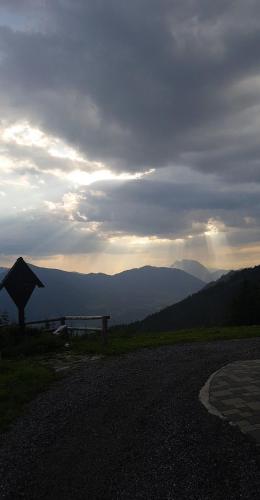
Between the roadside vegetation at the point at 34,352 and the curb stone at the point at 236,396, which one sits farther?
the roadside vegetation at the point at 34,352

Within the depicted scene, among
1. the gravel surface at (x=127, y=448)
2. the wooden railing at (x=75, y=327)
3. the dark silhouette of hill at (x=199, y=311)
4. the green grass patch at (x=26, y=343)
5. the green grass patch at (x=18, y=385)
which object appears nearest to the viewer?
the gravel surface at (x=127, y=448)

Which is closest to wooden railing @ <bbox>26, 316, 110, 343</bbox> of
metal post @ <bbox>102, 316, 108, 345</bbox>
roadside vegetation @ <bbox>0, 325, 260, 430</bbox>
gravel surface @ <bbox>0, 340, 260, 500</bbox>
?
metal post @ <bbox>102, 316, 108, 345</bbox>

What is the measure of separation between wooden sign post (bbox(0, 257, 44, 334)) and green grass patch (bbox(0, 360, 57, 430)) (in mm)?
4788

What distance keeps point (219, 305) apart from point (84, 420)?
124811 millimetres

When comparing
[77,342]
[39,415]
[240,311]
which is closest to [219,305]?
[240,311]

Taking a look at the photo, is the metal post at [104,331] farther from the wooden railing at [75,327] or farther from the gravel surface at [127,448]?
the gravel surface at [127,448]

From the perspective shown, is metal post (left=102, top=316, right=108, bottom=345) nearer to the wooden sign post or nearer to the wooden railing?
the wooden railing

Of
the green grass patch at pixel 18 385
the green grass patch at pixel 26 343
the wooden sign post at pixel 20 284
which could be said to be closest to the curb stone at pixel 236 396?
the green grass patch at pixel 18 385

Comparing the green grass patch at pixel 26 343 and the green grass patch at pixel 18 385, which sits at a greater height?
the green grass patch at pixel 26 343

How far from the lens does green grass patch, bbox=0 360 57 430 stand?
864 centimetres

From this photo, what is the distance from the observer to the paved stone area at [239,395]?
6.38m

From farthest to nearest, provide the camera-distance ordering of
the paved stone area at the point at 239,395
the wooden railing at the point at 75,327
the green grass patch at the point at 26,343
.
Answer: the wooden railing at the point at 75,327 < the green grass patch at the point at 26,343 < the paved stone area at the point at 239,395

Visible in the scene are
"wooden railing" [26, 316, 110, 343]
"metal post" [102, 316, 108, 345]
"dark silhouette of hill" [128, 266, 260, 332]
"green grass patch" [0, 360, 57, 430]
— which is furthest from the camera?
"dark silhouette of hill" [128, 266, 260, 332]

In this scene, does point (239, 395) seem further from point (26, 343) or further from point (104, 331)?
point (26, 343)
